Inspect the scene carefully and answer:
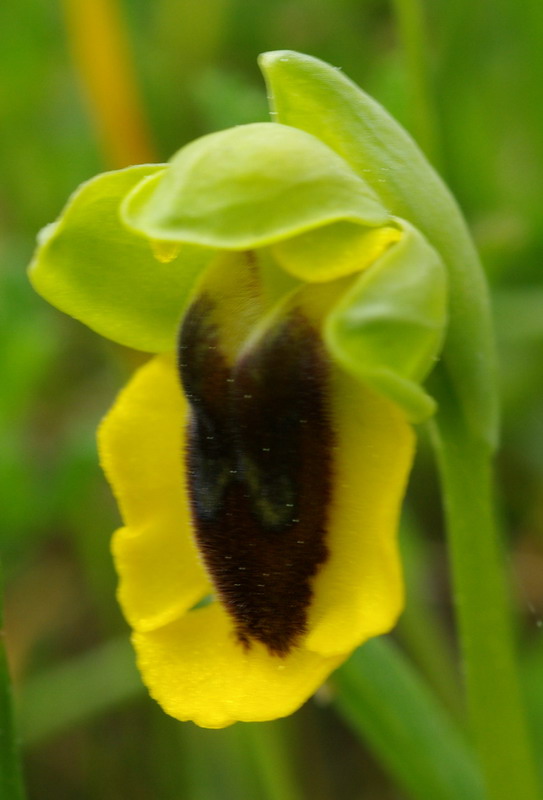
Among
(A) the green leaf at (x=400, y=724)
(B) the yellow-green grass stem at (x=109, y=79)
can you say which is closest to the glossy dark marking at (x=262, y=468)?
(A) the green leaf at (x=400, y=724)

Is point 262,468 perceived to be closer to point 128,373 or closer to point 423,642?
point 423,642

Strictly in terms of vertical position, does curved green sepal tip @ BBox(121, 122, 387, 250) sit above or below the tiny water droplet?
above

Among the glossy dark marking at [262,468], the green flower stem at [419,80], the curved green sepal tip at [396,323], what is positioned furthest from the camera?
the green flower stem at [419,80]

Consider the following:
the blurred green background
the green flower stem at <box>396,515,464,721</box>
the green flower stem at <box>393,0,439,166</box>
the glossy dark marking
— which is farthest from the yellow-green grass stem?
the glossy dark marking

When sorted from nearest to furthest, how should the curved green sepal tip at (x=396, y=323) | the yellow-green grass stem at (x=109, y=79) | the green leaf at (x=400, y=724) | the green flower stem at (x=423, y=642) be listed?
the curved green sepal tip at (x=396, y=323) → the green leaf at (x=400, y=724) → the green flower stem at (x=423, y=642) → the yellow-green grass stem at (x=109, y=79)

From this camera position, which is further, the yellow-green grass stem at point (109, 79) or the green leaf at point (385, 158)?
the yellow-green grass stem at point (109, 79)

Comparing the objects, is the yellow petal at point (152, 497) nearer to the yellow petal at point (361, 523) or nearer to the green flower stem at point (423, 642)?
the yellow petal at point (361, 523)

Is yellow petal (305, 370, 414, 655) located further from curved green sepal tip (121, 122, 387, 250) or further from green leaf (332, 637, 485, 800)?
green leaf (332, 637, 485, 800)
